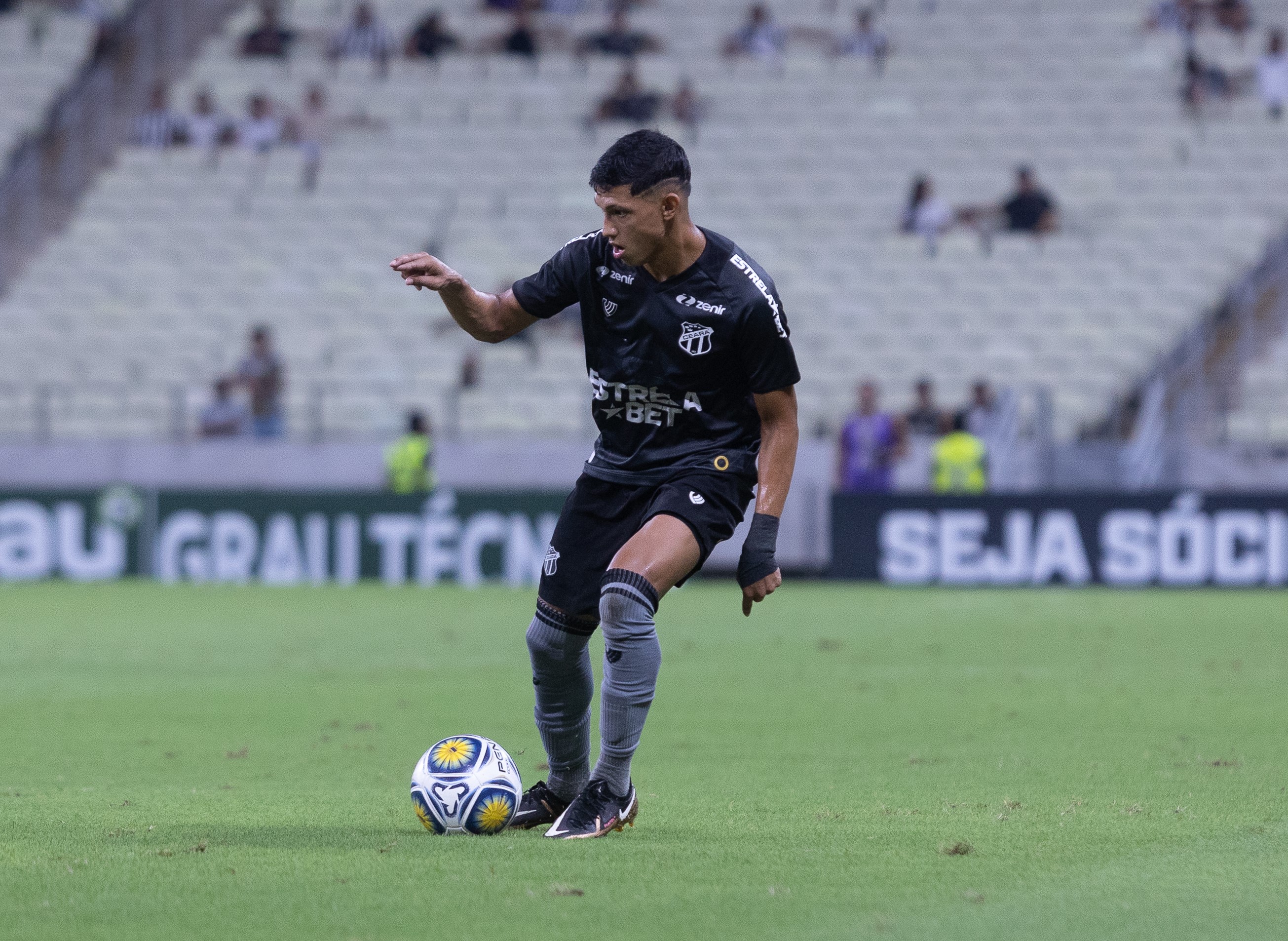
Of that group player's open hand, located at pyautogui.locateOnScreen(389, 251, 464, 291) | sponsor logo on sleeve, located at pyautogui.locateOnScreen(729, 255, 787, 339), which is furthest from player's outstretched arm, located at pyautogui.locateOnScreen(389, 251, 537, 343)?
sponsor logo on sleeve, located at pyautogui.locateOnScreen(729, 255, 787, 339)

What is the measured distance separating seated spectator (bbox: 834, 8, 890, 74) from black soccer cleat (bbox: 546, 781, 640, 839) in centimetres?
2309

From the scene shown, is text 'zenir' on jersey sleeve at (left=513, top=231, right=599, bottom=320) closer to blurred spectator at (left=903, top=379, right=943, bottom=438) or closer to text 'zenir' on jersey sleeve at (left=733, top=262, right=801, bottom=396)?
text 'zenir' on jersey sleeve at (left=733, top=262, right=801, bottom=396)

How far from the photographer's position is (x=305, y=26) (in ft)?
97.7

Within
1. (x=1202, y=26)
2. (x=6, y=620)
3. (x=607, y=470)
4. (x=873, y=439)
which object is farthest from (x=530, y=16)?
(x=607, y=470)

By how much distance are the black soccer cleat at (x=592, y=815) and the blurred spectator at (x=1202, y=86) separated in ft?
73.1

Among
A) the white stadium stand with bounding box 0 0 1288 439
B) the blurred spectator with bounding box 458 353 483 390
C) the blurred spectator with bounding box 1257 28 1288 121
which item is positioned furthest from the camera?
the blurred spectator with bounding box 1257 28 1288 121

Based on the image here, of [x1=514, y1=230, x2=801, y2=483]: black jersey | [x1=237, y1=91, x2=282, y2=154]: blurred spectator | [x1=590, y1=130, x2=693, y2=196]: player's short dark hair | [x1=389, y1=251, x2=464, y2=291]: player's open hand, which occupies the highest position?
[x1=237, y1=91, x2=282, y2=154]: blurred spectator

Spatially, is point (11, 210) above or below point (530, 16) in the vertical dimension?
below

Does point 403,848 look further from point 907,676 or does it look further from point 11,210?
point 11,210

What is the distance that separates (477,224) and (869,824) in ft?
66.9

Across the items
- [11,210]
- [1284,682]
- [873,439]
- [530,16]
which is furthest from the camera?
[530,16]

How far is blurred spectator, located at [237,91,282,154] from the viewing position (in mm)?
27750

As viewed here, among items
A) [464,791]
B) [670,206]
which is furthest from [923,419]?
[464,791]

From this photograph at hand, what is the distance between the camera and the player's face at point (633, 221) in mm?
5977
